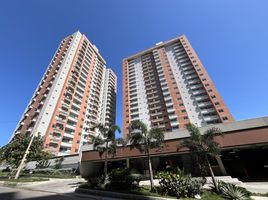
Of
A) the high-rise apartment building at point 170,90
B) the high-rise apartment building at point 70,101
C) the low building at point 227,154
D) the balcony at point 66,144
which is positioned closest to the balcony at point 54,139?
the high-rise apartment building at point 70,101

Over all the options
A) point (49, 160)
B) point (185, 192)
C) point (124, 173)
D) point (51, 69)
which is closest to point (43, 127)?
point (49, 160)

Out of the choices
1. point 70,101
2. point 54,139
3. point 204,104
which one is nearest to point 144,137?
point 54,139

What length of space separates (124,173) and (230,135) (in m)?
13.5

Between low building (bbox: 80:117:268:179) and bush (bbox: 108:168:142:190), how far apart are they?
5.49m

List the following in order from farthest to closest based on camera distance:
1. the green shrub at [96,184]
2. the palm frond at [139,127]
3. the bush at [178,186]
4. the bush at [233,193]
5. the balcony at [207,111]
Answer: the balcony at [207,111]
the palm frond at [139,127]
the green shrub at [96,184]
the bush at [178,186]
the bush at [233,193]

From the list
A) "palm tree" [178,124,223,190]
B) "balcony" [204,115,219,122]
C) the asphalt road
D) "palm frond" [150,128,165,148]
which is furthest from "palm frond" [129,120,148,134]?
"balcony" [204,115,219,122]

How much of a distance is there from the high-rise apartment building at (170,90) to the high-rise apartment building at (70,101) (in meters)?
16.9

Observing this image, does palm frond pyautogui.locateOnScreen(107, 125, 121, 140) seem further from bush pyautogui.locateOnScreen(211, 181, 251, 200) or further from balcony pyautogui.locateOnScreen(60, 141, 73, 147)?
balcony pyautogui.locateOnScreen(60, 141, 73, 147)

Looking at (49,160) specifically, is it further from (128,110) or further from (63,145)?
(128,110)

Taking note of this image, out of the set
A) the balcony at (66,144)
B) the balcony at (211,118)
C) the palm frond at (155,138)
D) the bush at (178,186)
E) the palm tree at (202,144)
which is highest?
the balcony at (211,118)

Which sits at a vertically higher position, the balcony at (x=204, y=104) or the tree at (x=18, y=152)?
the balcony at (x=204, y=104)

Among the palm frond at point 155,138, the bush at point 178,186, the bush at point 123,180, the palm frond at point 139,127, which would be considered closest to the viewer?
the bush at point 178,186

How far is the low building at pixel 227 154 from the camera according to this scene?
52.3ft

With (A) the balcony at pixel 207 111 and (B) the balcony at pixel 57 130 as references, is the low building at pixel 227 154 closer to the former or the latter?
(B) the balcony at pixel 57 130
